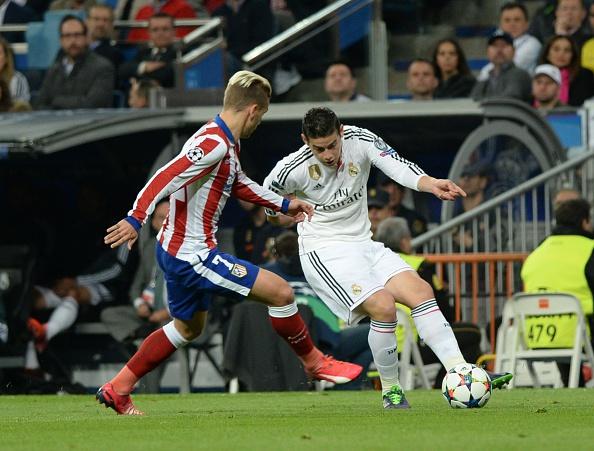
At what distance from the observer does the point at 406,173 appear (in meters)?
10.5

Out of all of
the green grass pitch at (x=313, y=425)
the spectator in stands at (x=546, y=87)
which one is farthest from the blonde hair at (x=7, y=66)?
the green grass pitch at (x=313, y=425)

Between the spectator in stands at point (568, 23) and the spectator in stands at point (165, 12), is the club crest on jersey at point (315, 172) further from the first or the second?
the spectator in stands at point (165, 12)

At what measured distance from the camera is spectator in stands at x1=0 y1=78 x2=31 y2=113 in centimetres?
1898

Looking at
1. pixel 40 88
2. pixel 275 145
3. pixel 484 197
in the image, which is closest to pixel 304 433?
pixel 484 197

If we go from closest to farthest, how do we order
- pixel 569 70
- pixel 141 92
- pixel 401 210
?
pixel 401 210, pixel 569 70, pixel 141 92

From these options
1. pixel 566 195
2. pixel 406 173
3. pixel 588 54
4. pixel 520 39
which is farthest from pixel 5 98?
pixel 406 173

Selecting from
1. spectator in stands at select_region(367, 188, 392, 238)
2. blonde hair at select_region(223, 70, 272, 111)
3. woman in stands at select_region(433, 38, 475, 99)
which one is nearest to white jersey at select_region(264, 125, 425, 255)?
blonde hair at select_region(223, 70, 272, 111)

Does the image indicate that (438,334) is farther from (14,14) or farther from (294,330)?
(14,14)

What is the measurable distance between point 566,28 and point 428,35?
208 cm

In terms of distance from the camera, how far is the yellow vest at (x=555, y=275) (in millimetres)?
14531

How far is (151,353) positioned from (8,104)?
8.84 m

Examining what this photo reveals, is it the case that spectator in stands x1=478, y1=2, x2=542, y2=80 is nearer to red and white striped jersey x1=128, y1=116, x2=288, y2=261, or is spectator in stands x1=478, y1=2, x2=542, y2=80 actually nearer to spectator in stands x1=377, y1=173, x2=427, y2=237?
spectator in stands x1=377, y1=173, x2=427, y2=237

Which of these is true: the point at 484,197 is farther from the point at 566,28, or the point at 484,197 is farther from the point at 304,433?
the point at 304,433

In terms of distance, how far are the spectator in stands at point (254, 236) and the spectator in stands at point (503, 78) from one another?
2624 millimetres
